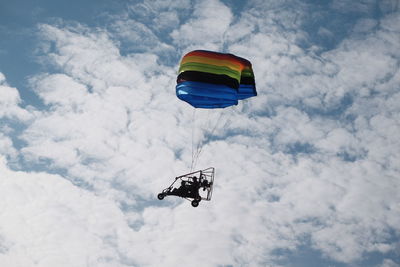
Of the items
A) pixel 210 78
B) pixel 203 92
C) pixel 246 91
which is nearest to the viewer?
pixel 203 92

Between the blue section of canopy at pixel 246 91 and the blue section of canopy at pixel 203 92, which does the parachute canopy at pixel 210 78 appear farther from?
the blue section of canopy at pixel 246 91

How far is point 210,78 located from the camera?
778 inches

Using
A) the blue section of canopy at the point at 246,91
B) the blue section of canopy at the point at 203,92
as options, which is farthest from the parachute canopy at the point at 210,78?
the blue section of canopy at the point at 246,91

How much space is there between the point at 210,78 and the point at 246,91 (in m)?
2.57

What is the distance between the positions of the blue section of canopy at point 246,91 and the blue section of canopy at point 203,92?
4.27 ft

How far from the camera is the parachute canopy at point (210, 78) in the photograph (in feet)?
64.4

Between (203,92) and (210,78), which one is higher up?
(210,78)

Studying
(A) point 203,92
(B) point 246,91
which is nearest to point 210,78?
(A) point 203,92

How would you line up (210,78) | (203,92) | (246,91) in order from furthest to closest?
(246,91)
(210,78)
(203,92)

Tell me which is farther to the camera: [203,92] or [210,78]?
[210,78]

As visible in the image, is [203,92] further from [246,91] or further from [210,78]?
[246,91]

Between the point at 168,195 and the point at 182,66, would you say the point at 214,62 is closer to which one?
the point at 182,66

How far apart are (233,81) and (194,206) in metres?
6.58

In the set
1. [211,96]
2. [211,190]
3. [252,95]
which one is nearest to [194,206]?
[211,190]
